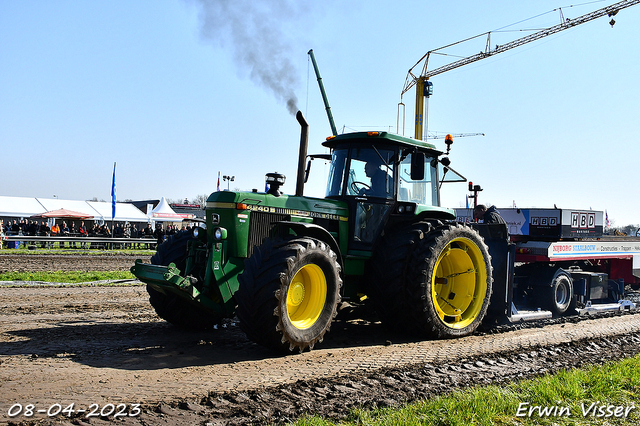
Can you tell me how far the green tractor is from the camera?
575cm

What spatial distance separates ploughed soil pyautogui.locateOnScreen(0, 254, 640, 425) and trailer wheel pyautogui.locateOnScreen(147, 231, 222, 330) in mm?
168

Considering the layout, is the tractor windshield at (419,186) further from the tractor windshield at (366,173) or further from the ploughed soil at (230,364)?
the ploughed soil at (230,364)

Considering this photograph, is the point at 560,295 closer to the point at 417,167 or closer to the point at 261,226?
A: the point at 417,167

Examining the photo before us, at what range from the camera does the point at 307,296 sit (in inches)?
249

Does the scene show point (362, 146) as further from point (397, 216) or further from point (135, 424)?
point (135, 424)

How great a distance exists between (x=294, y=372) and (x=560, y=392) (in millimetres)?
2459

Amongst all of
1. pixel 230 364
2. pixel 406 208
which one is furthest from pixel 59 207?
pixel 230 364

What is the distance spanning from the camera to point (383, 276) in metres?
7.05

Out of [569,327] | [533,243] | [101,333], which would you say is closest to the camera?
[101,333]

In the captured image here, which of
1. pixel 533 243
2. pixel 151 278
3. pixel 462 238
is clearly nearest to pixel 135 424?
pixel 151 278

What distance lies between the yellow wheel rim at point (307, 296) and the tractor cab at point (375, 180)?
1.15 metres

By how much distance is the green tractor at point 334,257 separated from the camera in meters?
5.75

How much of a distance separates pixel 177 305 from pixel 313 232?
2.13 meters

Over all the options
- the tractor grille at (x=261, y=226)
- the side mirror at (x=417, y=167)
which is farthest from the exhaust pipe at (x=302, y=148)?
the side mirror at (x=417, y=167)
